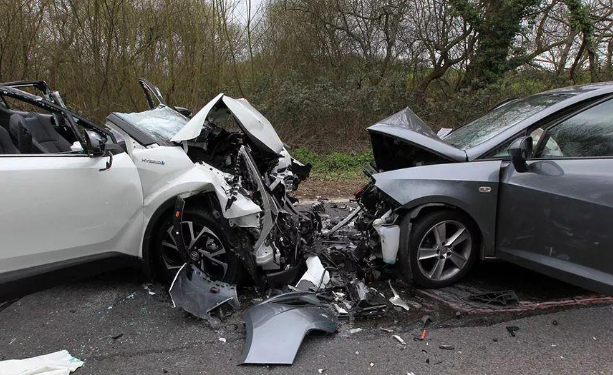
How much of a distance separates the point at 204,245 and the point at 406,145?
6.87ft

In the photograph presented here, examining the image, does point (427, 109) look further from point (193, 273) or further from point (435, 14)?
point (193, 273)

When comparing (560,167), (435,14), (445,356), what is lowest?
(445,356)

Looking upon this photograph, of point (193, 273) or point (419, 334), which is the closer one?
point (419, 334)

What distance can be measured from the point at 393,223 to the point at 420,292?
63 cm

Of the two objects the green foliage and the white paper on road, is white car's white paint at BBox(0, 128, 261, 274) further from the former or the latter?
the green foliage

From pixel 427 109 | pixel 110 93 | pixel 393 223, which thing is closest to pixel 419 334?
pixel 393 223

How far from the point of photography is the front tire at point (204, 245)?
3.80 metres

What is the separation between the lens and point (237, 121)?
158 inches

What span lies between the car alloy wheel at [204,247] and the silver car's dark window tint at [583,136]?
272 centimetres

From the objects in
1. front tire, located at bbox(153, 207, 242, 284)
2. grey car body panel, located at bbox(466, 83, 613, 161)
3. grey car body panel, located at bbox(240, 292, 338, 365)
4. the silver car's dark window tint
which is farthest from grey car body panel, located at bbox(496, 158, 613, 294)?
front tire, located at bbox(153, 207, 242, 284)

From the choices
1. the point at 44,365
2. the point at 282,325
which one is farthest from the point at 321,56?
the point at 44,365

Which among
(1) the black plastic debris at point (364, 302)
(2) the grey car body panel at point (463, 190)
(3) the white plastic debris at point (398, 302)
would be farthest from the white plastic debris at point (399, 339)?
(2) the grey car body panel at point (463, 190)

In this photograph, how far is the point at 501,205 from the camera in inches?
144

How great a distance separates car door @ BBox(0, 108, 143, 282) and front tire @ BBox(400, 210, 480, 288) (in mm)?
2292
